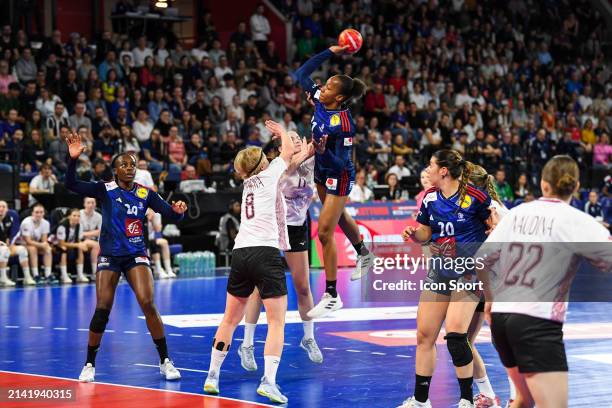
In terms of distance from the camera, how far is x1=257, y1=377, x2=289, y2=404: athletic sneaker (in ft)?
28.7

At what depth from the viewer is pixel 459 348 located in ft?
26.3

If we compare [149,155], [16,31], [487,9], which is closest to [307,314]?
[149,155]

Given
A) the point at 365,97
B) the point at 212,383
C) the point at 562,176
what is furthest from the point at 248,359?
the point at 365,97

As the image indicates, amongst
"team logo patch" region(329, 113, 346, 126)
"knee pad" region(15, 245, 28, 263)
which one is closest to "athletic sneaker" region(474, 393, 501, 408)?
"team logo patch" region(329, 113, 346, 126)

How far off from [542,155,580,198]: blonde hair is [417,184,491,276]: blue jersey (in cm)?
211

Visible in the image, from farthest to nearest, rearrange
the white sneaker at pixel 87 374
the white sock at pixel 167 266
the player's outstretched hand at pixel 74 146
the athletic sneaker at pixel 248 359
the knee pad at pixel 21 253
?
the white sock at pixel 167 266 → the knee pad at pixel 21 253 → the athletic sneaker at pixel 248 359 → the white sneaker at pixel 87 374 → the player's outstretched hand at pixel 74 146

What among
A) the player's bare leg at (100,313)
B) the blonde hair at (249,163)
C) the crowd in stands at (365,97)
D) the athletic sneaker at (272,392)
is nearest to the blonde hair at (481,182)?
the blonde hair at (249,163)

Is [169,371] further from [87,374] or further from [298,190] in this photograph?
[298,190]

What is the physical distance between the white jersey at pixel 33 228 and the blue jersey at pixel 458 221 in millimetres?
12185

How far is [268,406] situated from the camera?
28.3 feet

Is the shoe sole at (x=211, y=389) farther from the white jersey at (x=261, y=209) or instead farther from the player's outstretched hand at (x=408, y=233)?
the player's outstretched hand at (x=408, y=233)

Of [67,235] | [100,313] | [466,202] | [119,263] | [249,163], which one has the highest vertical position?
[249,163]

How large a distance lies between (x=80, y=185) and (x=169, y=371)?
6.49 feet

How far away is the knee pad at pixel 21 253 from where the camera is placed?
18.8 m
